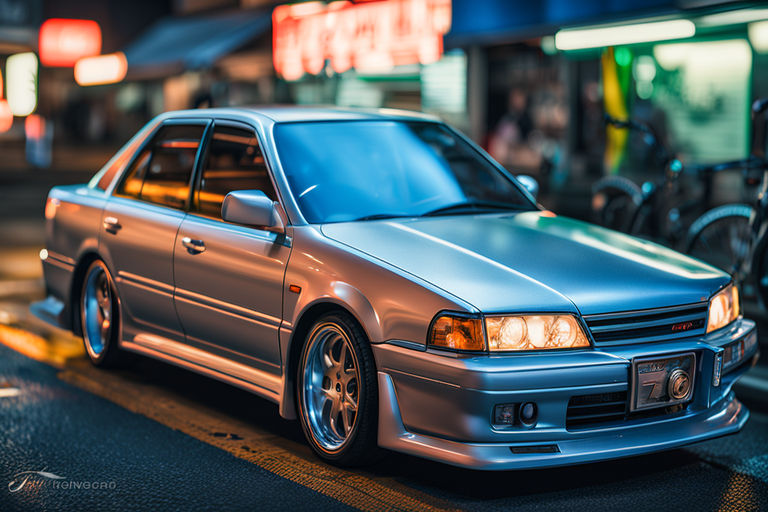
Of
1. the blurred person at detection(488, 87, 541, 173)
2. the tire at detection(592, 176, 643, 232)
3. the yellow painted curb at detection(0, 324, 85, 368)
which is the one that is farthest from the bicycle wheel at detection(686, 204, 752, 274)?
the blurred person at detection(488, 87, 541, 173)

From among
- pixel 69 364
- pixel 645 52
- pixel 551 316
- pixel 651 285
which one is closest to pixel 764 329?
pixel 651 285

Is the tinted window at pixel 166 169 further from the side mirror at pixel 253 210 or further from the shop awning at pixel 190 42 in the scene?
the shop awning at pixel 190 42

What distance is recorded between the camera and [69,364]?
684 centimetres

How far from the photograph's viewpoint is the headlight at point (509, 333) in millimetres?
4164

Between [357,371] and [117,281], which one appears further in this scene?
[117,281]

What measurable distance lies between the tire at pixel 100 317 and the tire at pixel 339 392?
1946mm

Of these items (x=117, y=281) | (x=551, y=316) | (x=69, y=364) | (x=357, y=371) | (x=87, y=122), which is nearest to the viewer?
(x=551, y=316)

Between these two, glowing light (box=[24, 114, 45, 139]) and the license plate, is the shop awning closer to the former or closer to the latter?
glowing light (box=[24, 114, 45, 139])

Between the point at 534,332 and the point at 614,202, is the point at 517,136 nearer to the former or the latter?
the point at 614,202

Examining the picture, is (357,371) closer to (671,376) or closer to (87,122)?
(671,376)

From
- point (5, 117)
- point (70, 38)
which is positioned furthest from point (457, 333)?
point (70, 38)

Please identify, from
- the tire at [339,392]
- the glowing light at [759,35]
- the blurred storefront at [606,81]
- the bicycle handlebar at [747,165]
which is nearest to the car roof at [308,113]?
the tire at [339,392]

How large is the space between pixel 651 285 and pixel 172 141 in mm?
3090

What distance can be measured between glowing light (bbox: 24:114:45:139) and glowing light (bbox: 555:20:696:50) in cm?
2445
